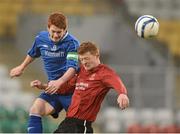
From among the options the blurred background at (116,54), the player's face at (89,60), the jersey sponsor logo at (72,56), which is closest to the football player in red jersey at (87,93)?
the player's face at (89,60)

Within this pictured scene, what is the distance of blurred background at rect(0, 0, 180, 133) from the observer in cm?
1520

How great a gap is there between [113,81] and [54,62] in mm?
921

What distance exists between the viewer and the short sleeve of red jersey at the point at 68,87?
26.9 feet

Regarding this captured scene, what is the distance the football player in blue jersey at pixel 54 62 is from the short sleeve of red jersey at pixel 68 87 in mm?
49

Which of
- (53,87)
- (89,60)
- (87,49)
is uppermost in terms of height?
(87,49)

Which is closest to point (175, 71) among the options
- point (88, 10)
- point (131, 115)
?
point (131, 115)

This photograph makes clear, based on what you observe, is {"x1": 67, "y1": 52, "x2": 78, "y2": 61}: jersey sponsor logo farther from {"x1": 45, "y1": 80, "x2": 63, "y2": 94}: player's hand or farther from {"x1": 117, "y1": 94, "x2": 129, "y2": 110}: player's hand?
{"x1": 117, "y1": 94, "x2": 129, "y2": 110}: player's hand

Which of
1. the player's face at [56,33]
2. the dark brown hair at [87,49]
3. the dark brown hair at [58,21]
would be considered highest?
the dark brown hair at [58,21]

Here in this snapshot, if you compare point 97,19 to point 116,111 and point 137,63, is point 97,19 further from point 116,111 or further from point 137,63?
point 116,111

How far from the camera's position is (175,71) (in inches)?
643

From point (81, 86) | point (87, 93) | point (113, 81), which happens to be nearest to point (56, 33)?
point (81, 86)

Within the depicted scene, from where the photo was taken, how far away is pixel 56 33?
8016 mm

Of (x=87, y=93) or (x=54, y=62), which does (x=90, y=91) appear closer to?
(x=87, y=93)

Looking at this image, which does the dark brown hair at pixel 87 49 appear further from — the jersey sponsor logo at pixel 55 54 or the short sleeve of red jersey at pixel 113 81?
the jersey sponsor logo at pixel 55 54
